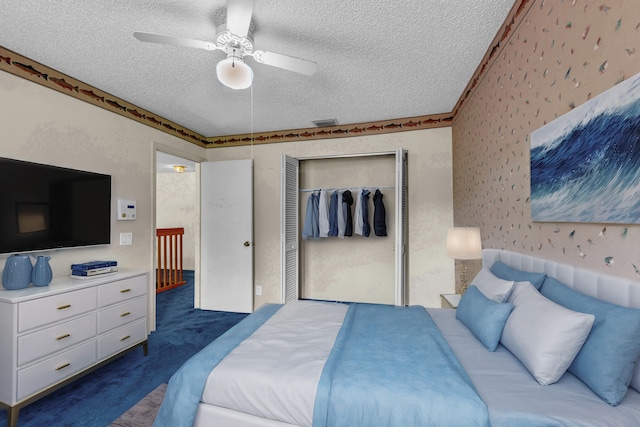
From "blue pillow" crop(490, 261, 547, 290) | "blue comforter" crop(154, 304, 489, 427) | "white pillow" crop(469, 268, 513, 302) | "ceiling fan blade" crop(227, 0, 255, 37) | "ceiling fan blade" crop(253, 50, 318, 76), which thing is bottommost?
"blue comforter" crop(154, 304, 489, 427)

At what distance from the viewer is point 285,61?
5.81 feet

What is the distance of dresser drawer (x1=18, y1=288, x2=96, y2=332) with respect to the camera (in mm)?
1757

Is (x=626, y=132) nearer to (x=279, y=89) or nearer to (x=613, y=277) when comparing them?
(x=613, y=277)

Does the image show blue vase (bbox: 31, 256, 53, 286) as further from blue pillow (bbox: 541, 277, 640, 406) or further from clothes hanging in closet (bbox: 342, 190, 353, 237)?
blue pillow (bbox: 541, 277, 640, 406)

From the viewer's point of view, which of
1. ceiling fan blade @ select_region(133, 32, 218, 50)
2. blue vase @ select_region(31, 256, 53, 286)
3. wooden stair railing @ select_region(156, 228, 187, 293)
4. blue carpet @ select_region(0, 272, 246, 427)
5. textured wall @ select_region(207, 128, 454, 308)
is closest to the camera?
ceiling fan blade @ select_region(133, 32, 218, 50)

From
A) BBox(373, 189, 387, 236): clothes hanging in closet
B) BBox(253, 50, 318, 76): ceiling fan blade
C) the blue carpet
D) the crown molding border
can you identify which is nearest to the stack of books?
the blue carpet

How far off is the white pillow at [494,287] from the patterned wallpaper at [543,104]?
0.78 feet

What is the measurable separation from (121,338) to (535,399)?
272 cm

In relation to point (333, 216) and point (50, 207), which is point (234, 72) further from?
point (333, 216)

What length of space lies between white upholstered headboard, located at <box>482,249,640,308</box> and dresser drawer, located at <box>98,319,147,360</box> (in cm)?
292

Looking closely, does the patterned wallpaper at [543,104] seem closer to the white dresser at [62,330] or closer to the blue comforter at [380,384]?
the blue comforter at [380,384]

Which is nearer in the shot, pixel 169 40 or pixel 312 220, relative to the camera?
pixel 169 40

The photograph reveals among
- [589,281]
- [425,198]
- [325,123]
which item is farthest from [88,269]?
[425,198]

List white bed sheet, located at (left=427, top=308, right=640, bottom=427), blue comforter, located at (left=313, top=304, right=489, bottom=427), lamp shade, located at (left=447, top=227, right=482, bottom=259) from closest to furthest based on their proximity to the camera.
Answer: white bed sheet, located at (left=427, top=308, right=640, bottom=427) < blue comforter, located at (left=313, top=304, right=489, bottom=427) < lamp shade, located at (left=447, top=227, right=482, bottom=259)
